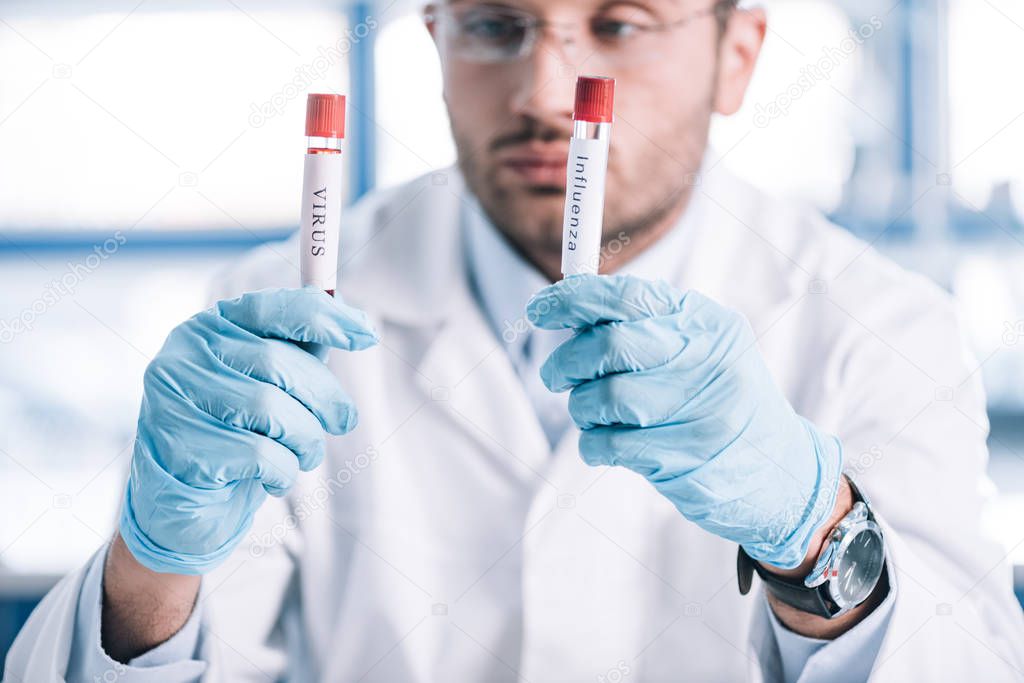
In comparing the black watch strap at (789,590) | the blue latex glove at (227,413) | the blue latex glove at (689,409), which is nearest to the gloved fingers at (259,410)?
the blue latex glove at (227,413)

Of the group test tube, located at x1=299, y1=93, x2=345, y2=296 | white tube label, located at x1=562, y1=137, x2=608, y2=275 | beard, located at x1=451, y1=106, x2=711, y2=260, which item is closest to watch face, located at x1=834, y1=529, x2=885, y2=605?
white tube label, located at x1=562, y1=137, x2=608, y2=275

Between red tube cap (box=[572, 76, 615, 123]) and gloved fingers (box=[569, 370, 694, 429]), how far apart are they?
28cm

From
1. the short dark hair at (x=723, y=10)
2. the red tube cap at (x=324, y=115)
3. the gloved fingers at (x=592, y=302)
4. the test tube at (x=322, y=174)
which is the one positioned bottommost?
the gloved fingers at (x=592, y=302)

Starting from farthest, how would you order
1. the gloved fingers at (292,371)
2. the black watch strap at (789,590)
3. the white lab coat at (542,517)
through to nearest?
1. the white lab coat at (542,517)
2. the black watch strap at (789,590)
3. the gloved fingers at (292,371)

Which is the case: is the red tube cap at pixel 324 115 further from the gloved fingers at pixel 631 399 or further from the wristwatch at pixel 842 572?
the wristwatch at pixel 842 572

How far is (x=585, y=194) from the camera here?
826mm

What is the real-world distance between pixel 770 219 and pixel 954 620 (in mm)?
728

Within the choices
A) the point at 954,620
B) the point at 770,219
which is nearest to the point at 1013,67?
the point at 770,219

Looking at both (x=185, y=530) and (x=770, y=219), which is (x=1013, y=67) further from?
(x=185, y=530)

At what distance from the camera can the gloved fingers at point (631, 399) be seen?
0.89m

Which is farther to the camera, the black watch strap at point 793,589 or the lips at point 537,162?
the lips at point 537,162

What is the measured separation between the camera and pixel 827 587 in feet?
3.33

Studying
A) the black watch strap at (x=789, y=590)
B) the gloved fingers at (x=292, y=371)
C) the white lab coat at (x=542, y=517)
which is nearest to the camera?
the gloved fingers at (x=292, y=371)

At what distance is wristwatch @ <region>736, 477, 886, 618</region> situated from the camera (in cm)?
101
